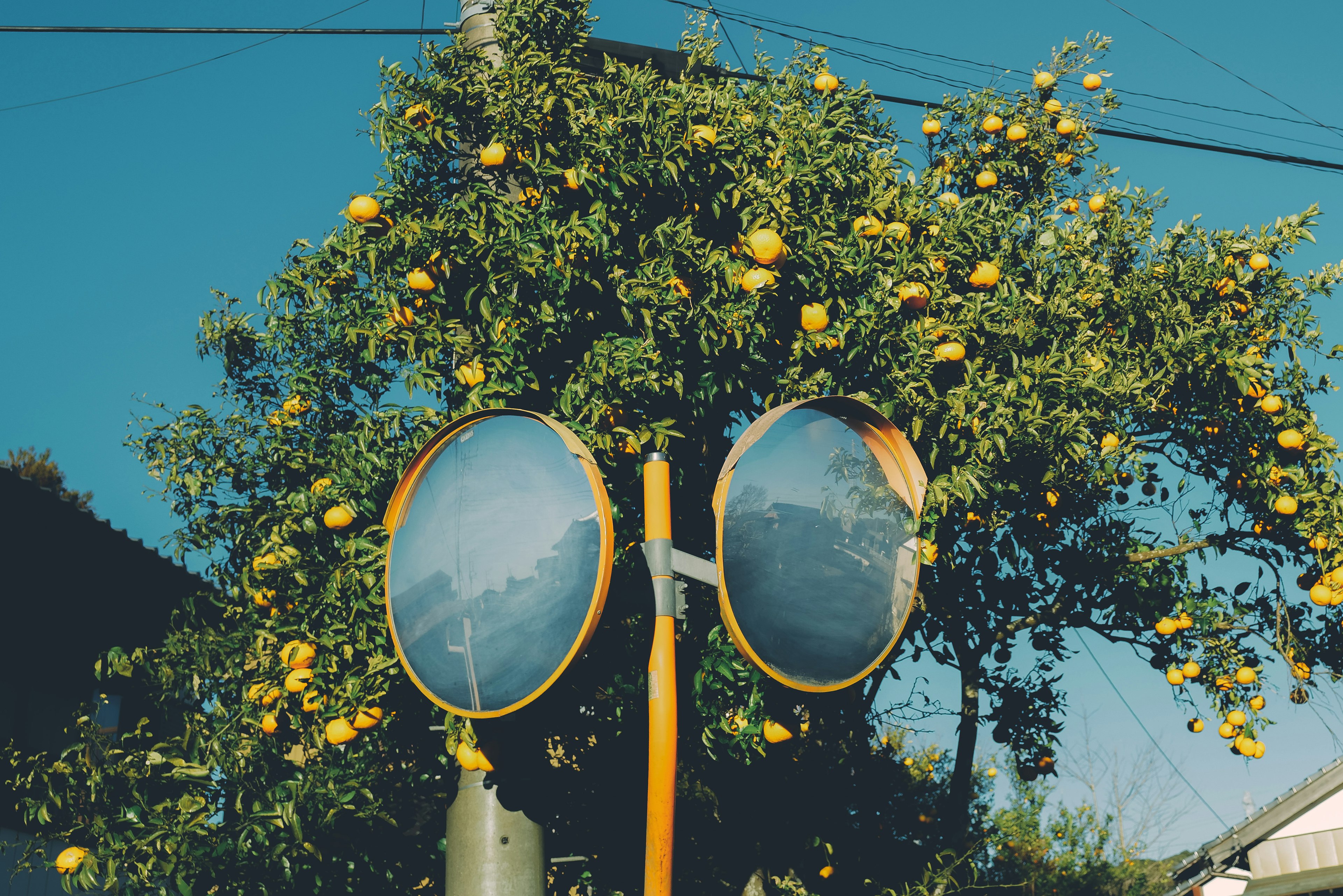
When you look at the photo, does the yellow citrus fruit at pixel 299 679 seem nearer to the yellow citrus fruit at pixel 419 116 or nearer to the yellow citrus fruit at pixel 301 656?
the yellow citrus fruit at pixel 301 656

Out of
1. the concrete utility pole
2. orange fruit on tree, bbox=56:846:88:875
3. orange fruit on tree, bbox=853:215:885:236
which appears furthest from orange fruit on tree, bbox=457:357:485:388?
orange fruit on tree, bbox=56:846:88:875

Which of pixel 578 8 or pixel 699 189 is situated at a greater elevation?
pixel 578 8

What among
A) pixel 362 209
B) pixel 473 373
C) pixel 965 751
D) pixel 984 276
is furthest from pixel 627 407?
pixel 965 751

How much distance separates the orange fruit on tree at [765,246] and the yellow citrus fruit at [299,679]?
2.79 metres

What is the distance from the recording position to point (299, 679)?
4551 millimetres

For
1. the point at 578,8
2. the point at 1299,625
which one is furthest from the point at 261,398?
the point at 1299,625

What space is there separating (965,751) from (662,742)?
6.31 meters

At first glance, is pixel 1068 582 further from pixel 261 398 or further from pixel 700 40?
pixel 261 398

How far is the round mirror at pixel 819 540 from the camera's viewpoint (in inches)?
90.7

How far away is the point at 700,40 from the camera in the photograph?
7.68 m

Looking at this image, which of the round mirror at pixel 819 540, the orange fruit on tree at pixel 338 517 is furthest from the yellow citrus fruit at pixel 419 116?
the round mirror at pixel 819 540

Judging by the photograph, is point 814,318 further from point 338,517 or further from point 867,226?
point 338,517

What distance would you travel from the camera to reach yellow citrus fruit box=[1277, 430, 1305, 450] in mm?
7008

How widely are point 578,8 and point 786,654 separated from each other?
14.9 feet
